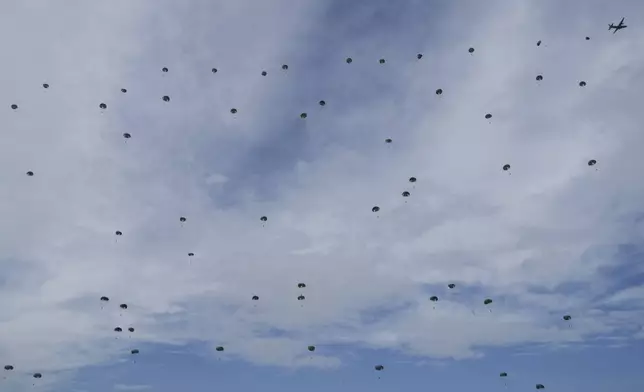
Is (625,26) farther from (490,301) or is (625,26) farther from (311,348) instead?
(311,348)

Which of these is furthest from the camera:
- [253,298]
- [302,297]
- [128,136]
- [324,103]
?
[253,298]

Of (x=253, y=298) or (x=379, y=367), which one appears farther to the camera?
(x=379, y=367)

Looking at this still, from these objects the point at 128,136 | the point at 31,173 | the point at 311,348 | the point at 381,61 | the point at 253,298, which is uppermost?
the point at 381,61

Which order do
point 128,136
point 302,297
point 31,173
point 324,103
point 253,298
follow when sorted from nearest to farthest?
point 31,173 < point 128,136 < point 324,103 < point 302,297 < point 253,298

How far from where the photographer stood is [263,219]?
110125 mm

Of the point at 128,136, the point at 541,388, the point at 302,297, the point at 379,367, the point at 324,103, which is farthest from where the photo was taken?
the point at 379,367

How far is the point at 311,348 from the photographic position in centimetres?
12688

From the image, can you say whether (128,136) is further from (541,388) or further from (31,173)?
(541,388)

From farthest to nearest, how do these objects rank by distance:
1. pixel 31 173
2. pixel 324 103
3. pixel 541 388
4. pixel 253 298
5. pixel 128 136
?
pixel 541 388 < pixel 253 298 < pixel 324 103 < pixel 128 136 < pixel 31 173

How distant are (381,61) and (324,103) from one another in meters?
15.4

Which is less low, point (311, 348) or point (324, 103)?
point (324, 103)

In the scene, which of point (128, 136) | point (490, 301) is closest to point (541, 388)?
point (490, 301)

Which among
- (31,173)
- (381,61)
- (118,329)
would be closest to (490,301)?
(381,61)

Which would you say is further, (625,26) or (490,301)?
(490,301)
